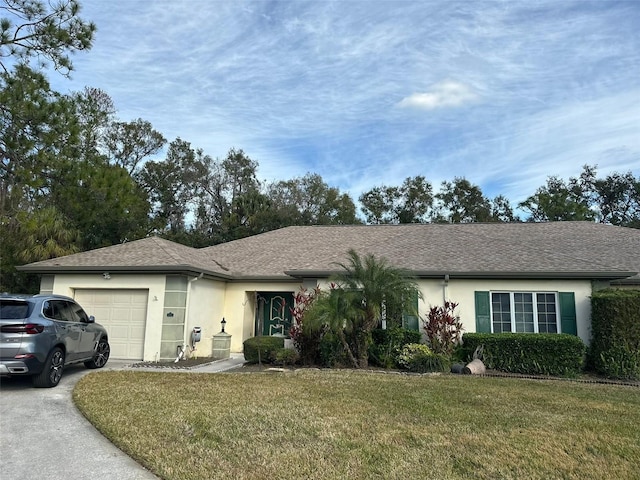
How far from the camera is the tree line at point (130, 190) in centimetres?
917

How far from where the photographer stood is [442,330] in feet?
39.7

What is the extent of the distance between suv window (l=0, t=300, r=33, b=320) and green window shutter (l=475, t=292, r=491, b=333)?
35.7 feet

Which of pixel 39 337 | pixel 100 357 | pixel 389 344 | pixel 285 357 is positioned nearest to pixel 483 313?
pixel 389 344

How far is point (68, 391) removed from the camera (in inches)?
313

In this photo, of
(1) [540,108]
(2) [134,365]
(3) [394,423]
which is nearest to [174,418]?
(3) [394,423]

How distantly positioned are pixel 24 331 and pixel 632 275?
1441cm

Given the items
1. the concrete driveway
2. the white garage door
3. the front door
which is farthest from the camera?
the front door

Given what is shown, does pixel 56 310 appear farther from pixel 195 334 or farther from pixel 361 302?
pixel 361 302

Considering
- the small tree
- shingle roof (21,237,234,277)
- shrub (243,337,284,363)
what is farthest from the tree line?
the small tree

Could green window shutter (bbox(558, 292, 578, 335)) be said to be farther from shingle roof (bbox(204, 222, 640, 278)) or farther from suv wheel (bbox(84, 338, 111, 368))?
suv wheel (bbox(84, 338, 111, 368))

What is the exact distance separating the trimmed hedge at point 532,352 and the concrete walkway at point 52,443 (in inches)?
371

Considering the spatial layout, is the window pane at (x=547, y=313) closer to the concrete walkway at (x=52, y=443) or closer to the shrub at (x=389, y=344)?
the shrub at (x=389, y=344)

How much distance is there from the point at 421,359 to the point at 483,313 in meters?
2.61

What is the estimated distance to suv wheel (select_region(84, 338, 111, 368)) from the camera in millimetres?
10452
